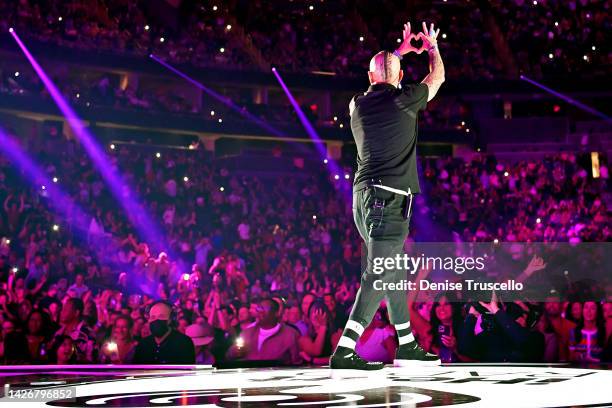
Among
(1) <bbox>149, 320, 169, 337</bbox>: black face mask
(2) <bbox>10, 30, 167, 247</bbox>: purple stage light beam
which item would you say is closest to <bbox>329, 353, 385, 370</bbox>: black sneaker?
(1) <bbox>149, 320, 169, 337</bbox>: black face mask

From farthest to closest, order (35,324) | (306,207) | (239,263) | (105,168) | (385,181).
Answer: (306,207) → (105,168) → (239,263) → (35,324) → (385,181)

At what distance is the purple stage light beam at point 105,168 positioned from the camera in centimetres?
1483

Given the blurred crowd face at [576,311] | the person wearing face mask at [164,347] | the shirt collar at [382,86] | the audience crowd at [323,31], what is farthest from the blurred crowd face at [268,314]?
the audience crowd at [323,31]

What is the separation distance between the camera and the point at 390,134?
3.89 m

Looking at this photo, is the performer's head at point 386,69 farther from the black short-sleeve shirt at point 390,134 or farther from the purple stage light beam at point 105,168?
the purple stage light beam at point 105,168

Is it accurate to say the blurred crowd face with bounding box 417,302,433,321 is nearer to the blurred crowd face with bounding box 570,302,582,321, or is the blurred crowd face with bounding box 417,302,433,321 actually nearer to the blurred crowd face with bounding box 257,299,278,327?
the blurred crowd face with bounding box 570,302,582,321

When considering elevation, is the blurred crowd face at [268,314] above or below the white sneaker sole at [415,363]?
above

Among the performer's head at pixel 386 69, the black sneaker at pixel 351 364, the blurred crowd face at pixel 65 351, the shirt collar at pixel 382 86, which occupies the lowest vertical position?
the blurred crowd face at pixel 65 351

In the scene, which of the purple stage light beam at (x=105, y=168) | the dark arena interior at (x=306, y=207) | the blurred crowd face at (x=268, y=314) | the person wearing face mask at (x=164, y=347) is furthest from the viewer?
the purple stage light beam at (x=105, y=168)

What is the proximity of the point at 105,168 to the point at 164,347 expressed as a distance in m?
11.1

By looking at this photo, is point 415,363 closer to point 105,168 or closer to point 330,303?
point 330,303

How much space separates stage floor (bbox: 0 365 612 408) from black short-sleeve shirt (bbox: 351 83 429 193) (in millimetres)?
977

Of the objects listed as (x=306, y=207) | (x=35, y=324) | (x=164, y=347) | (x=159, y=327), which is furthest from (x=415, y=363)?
(x=306, y=207)

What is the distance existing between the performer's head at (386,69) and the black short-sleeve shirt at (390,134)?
4cm
